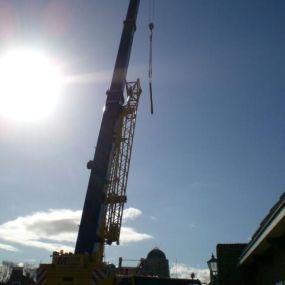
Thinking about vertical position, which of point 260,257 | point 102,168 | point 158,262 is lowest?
point 260,257

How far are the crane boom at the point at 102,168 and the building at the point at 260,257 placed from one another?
21.5 feet

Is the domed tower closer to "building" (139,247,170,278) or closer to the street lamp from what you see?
"building" (139,247,170,278)

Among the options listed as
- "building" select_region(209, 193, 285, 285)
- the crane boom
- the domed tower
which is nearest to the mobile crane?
the crane boom

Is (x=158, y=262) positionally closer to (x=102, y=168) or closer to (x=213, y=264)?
(x=213, y=264)

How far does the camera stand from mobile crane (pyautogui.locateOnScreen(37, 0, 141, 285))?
1567 cm

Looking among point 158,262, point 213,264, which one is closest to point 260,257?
point 213,264

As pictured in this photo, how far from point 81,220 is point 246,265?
27.6ft

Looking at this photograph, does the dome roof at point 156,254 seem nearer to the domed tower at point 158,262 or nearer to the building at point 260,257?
the domed tower at point 158,262

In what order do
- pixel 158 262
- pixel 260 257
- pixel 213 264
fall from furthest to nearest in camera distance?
1. pixel 158 262
2. pixel 213 264
3. pixel 260 257

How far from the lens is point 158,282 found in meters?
13.7

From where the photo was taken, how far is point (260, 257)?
1619 cm

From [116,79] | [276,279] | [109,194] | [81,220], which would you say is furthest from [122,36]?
[276,279]

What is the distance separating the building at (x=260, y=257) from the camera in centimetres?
1134

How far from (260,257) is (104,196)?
28.0ft
